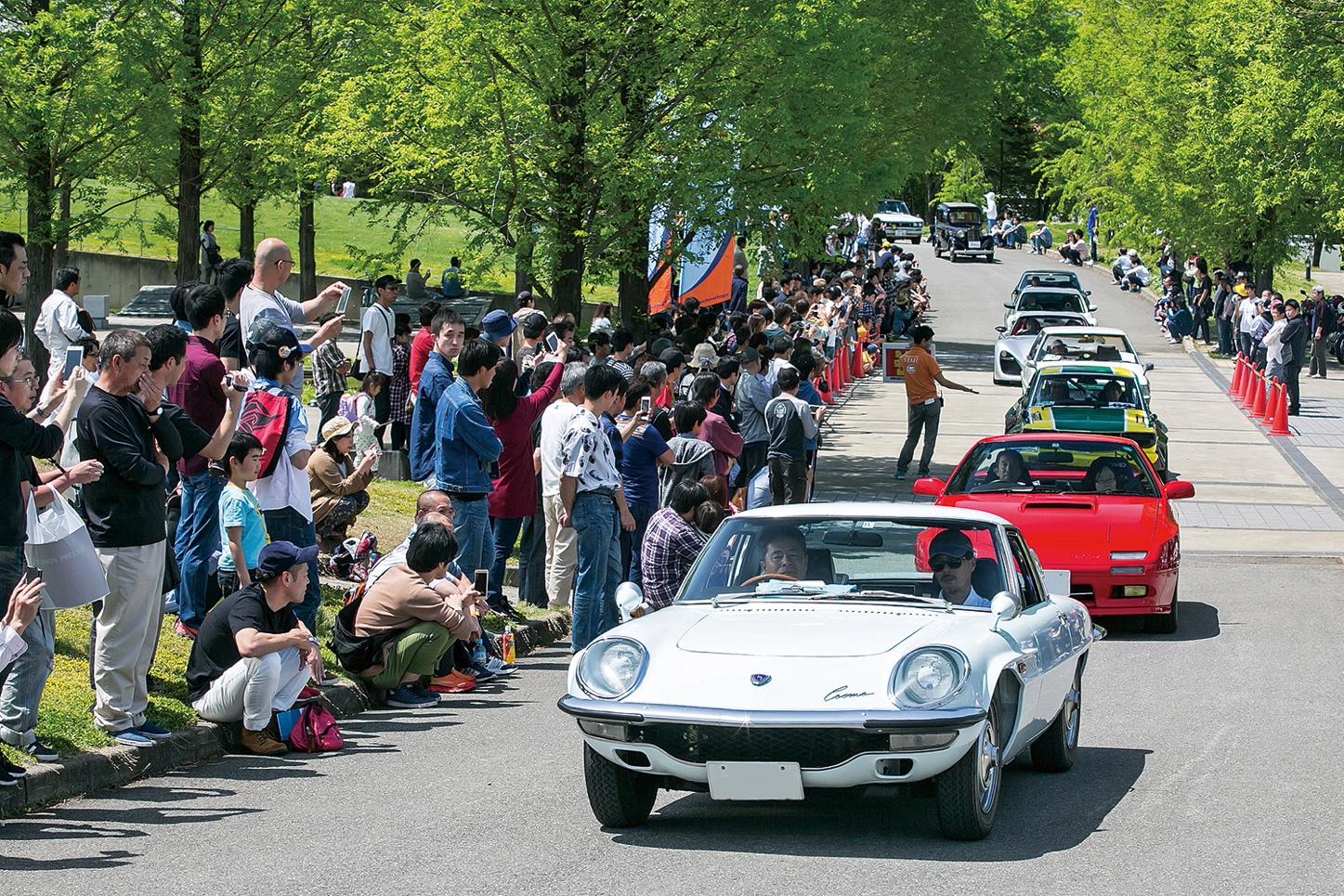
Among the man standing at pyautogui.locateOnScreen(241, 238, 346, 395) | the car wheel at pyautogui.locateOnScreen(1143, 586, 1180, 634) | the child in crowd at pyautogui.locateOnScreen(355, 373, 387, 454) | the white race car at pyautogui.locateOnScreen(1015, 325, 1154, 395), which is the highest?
the man standing at pyautogui.locateOnScreen(241, 238, 346, 395)

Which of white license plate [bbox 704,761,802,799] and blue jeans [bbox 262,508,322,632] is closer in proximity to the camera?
white license plate [bbox 704,761,802,799]

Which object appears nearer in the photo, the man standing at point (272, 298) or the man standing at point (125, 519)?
the man standing at point (125, 519)

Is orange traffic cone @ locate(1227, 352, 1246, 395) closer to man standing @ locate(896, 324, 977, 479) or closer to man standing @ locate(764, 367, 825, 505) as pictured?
man standing @ locate(896, 324, 977, 479)

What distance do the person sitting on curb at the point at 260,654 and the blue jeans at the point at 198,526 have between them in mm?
981

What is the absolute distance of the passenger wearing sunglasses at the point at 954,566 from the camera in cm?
751

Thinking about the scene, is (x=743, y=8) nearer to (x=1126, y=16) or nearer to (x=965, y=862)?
(x=965, y=862)

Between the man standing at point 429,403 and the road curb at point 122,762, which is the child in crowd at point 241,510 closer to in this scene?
the road curb at point 122,762

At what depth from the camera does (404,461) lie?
17.5 meters

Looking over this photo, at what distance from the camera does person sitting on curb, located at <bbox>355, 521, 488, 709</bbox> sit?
9594mm

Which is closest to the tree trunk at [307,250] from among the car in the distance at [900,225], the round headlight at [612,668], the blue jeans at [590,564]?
the blue jeans at [590,564]

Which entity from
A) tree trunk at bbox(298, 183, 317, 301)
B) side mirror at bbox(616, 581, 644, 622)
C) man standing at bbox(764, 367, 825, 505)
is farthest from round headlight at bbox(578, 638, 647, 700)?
tree trunk at bbox(298, 183, 317, 301)

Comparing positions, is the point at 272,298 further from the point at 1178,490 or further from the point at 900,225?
the point at 900,225

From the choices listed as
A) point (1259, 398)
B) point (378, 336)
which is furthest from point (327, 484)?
point (1259, 398)

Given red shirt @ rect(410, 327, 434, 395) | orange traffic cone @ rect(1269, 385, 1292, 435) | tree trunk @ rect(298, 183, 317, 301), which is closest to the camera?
red shirt @ rect(410, 327, 434, 395)
